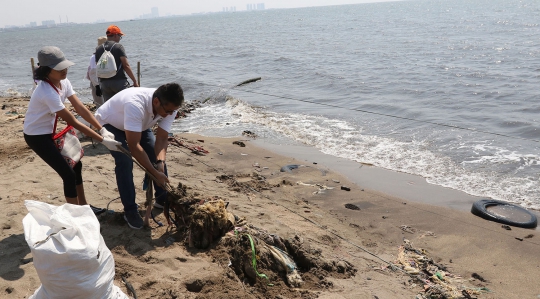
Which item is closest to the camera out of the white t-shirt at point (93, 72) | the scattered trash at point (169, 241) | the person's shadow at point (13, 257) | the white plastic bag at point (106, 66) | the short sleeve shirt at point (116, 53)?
the person's shadow at point (13, 257)

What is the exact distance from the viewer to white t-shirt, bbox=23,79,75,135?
141 inches

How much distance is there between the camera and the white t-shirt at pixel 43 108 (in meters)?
3.59

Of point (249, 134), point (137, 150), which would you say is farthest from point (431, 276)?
point (249, 134)

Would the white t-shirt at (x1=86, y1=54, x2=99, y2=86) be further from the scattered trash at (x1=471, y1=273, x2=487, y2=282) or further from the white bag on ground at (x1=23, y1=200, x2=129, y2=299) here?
the scattered trash at (x1=471, y1=273, x2=487, y2=282)

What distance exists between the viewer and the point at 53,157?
12.6ft

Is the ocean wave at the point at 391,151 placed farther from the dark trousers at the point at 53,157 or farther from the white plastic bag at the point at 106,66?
the dark trousers at the point at 53,157

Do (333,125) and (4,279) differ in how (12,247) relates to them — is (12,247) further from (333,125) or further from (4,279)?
(333,125)

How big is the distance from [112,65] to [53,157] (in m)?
3.26

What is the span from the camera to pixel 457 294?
3930 mm

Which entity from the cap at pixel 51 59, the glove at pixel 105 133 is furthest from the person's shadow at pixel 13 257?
the cap at pixel 51 59

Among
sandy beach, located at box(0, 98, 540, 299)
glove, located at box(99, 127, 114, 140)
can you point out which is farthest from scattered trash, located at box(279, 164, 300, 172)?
glove, located at box(99, 127, 114, 140)

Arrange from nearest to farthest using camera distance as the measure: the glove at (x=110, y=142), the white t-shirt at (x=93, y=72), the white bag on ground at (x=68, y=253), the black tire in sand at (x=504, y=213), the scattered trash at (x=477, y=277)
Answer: the white bag on ground at (x=68, y=253) → the glove at (x=110, y=142) → the scattered trash at (x=477, y=277) → the black tire in sand at (x=504, y=213) → the white t-shirt at (x=93, y=72)

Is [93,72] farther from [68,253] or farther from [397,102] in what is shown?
[397,102]

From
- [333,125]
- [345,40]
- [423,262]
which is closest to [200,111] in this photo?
[333,125]
